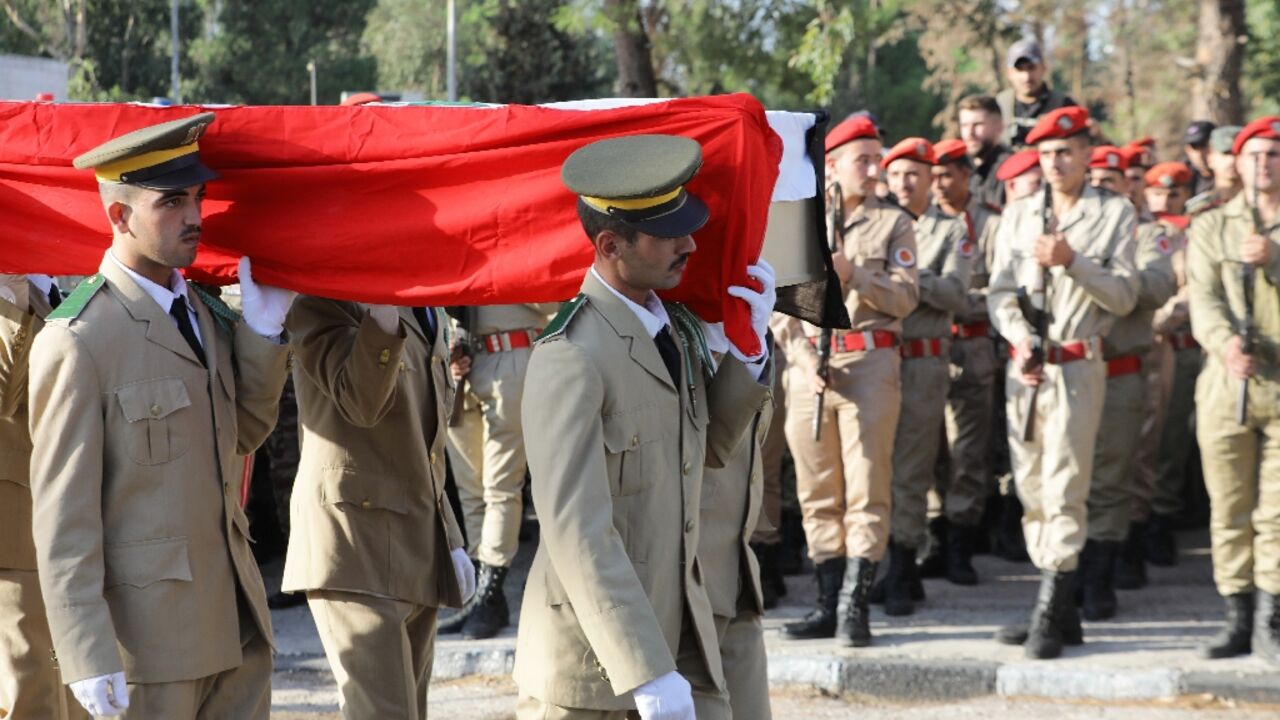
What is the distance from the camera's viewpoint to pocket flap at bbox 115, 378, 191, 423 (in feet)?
12.2

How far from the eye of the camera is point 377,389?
4.41 metres

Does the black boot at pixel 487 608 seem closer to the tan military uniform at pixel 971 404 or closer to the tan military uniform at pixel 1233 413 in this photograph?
the tan military uniform at pixel 971 404

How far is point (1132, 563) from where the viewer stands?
27.9ft

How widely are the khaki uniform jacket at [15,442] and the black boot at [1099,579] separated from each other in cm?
490

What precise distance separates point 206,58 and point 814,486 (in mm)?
33517

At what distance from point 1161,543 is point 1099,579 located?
63.1 inches

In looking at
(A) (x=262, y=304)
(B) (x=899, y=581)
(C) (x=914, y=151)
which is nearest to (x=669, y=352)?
(A) (x=262, y=304)

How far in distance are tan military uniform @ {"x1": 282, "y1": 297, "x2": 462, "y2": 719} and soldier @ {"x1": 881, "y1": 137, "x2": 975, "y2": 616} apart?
146 inches

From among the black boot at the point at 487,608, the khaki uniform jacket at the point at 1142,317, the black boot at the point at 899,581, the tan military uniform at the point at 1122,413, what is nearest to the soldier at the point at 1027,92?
the khaki uniform jacket at the point at 1142,317

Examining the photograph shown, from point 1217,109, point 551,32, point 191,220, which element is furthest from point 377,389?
point 551,32

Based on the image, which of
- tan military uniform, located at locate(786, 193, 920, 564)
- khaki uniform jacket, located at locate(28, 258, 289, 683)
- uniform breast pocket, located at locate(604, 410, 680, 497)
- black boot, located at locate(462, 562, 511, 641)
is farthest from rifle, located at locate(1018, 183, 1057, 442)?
khaki uniform jacket, located at locate(28, 258, 289, 683)

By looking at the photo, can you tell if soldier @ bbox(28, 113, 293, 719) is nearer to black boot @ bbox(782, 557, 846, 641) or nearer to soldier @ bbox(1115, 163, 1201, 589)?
black boot @ bbox(782, 557, 846, 641)

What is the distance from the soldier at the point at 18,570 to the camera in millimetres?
4668

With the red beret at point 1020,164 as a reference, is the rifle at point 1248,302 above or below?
below
